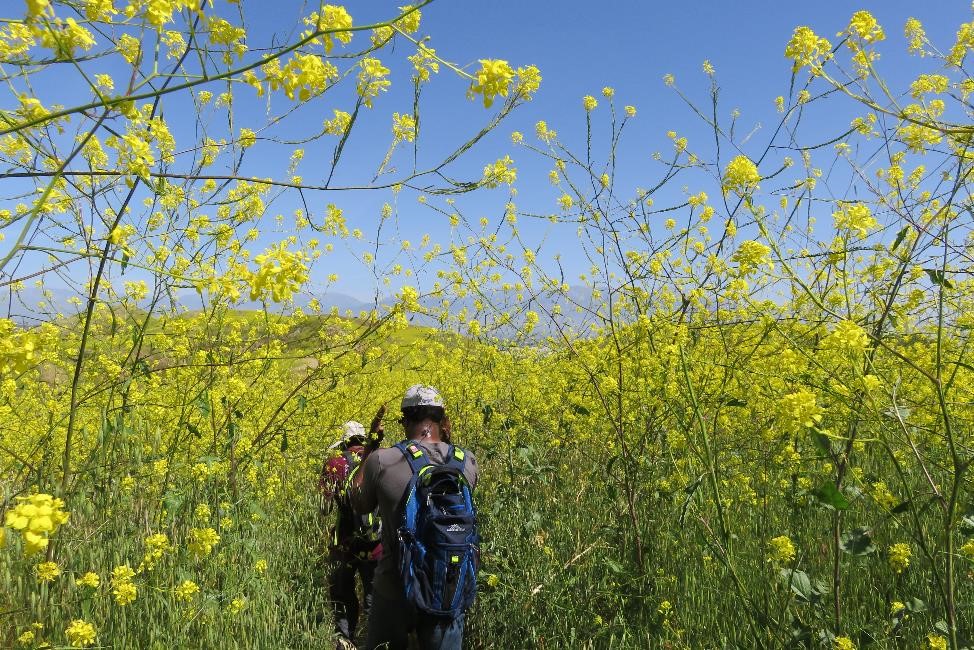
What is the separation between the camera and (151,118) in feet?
5.34

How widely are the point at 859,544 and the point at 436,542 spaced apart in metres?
1.66

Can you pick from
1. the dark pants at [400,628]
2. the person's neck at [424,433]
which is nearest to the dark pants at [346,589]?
the dark pants at [400,628]

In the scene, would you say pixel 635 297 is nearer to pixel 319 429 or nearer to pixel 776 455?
pixel 776 455

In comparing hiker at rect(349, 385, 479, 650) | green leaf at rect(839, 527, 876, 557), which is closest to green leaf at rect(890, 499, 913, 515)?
green leaf at rect(839, 527, 876, 557)

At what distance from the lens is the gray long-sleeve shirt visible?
7.98 feet

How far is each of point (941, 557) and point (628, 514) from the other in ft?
5.63

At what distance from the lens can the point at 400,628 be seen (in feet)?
8.07

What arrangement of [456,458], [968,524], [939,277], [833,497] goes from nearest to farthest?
[833,497] < [939,277] < [968,524] < [456,458]

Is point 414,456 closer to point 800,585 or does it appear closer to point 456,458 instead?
point 456,458

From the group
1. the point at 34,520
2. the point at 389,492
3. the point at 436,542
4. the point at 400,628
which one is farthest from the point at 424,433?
the point at 34,520

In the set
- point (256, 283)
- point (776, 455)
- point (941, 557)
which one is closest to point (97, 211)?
point (256, 283)

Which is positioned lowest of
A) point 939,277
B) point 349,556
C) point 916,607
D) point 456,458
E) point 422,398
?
point 349,556

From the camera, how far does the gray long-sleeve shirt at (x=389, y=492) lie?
2.43 metres

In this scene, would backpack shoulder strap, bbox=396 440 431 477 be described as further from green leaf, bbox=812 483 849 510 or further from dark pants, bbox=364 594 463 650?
green leaf, bbox=812 483 849 510
